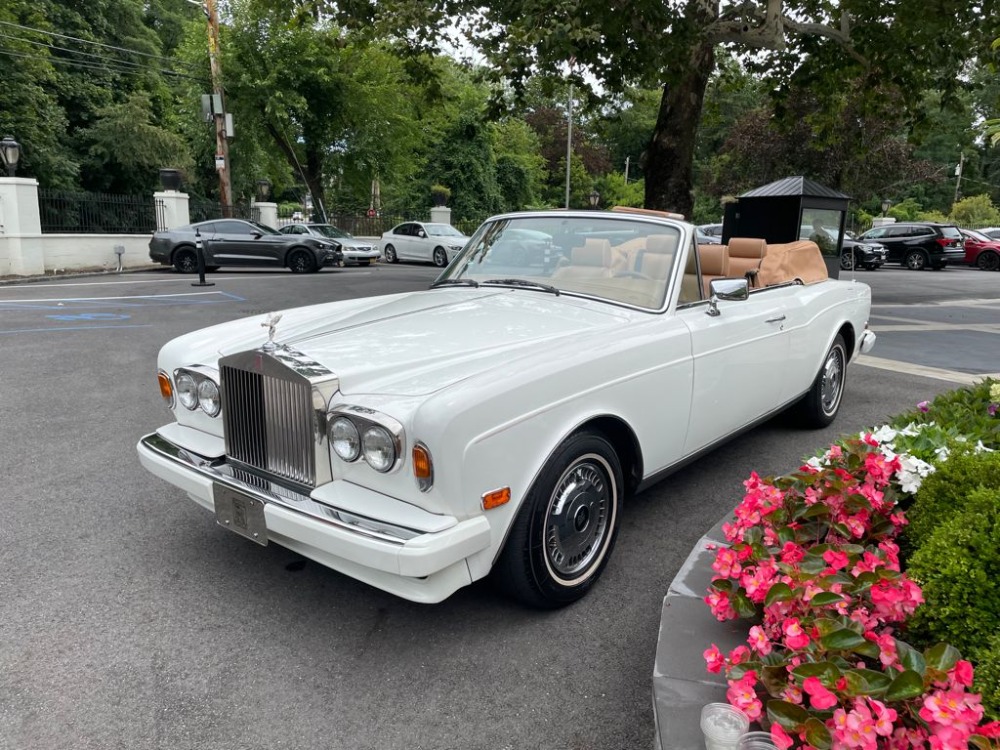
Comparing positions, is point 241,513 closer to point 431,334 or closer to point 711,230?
point 431,334

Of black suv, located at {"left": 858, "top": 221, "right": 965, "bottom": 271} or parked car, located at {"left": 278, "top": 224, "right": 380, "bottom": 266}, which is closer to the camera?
parked car, located at {"left": 278, "top": 224, "right": 380, "bottom": 266}

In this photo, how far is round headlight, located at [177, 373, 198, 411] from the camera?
328 cm

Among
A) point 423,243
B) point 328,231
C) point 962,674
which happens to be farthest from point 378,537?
point 423,243

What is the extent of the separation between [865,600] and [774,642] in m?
0.30

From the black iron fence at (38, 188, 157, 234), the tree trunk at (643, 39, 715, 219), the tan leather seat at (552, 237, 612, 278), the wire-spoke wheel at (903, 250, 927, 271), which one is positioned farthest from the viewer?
the wire-spoke wheel at (903, 250, 927, 271)

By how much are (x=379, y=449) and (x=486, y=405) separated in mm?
410

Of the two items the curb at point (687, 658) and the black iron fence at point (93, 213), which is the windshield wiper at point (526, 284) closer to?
the curb at point (687, 658)

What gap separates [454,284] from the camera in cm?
443

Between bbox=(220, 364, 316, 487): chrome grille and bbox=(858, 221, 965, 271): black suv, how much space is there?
29.3 metres

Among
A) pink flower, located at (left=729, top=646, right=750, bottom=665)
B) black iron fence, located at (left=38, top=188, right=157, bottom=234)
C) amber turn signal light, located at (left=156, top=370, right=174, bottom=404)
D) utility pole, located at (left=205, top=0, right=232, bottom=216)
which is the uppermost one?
utility pole, located at (left=205, top=0, right=232, bottom=216)

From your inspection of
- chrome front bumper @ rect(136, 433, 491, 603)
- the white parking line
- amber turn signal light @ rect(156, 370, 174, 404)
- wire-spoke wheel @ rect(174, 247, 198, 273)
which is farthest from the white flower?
wire-spoke wheel @ rect(174, 247, 198, 273)

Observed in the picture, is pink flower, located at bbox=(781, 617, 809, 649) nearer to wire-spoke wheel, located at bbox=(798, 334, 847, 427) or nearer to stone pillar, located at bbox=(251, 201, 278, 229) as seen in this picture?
wire-spoke wheel, located at bbox=(798, 334, 847, 427)

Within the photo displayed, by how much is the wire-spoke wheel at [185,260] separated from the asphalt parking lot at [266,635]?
593 inches

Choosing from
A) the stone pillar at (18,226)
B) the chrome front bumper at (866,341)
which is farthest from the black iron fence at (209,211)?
the chrome front bumper at (866,341)
